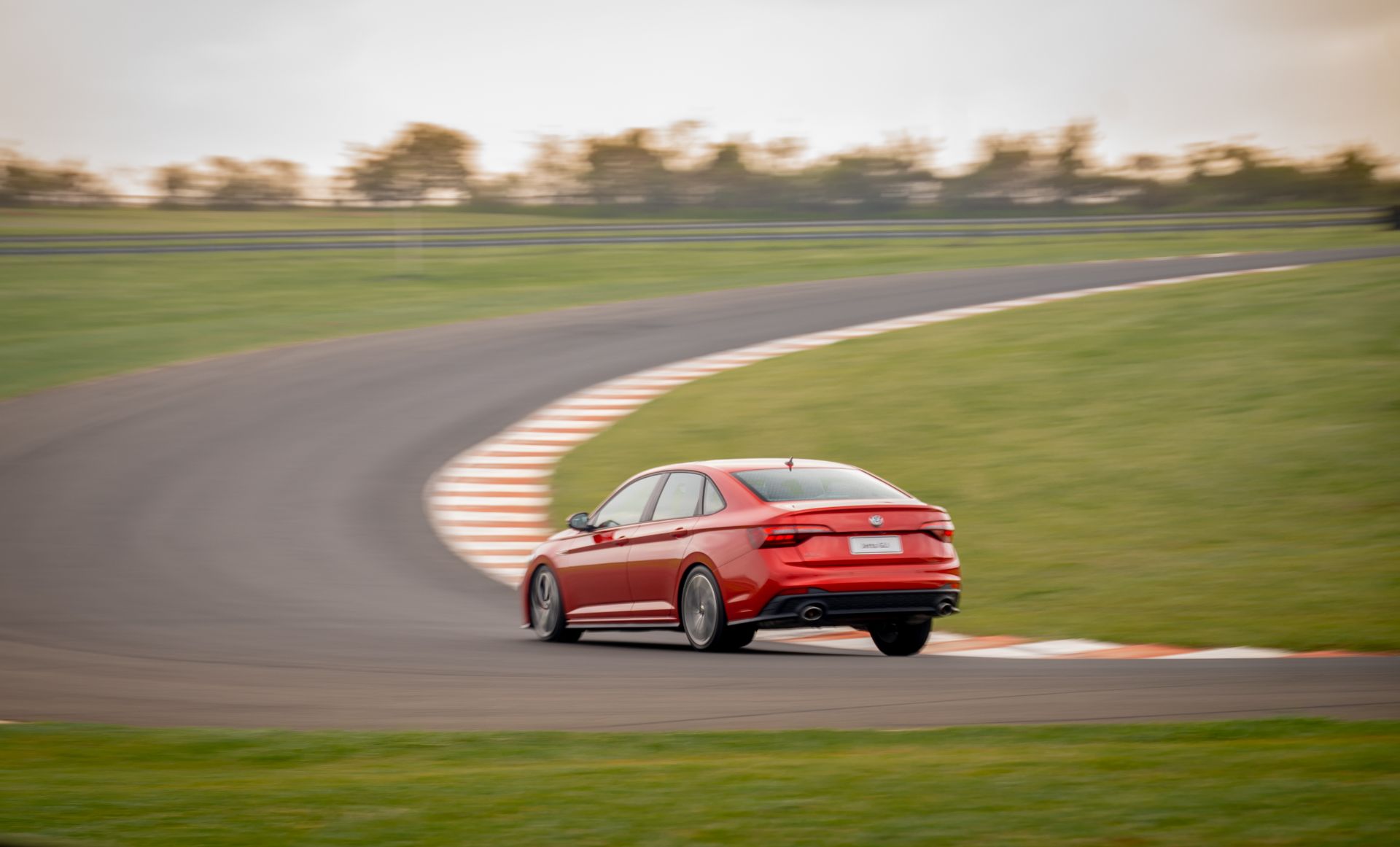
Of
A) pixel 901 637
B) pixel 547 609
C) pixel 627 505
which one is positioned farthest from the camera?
pixel 547 609

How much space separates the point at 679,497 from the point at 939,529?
191 cm

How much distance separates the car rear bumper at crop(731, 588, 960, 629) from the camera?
33.2 ft

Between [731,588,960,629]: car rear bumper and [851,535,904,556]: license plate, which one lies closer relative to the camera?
[731,588,960,629]: car rear bumper

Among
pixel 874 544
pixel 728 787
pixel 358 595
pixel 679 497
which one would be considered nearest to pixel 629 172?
pixel 358 595

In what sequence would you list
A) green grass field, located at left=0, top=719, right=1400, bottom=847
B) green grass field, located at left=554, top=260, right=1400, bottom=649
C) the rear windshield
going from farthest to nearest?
green grass field, located at left=554, top=260, right=1400, bottom=649 → the rear windshield → green grass field, located at left=0, top=719, right=1400, bottom=847

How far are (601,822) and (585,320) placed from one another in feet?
98.8

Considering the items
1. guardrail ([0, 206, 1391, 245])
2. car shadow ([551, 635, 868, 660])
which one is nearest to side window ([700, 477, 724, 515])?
car shadow ([551, 635, 868, 660])

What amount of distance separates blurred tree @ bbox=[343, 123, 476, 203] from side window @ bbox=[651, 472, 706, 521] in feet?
181

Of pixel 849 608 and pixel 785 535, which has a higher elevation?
pixel 785 535

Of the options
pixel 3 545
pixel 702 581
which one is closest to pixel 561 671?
pixel 702 581

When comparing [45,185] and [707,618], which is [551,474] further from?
[45,185]

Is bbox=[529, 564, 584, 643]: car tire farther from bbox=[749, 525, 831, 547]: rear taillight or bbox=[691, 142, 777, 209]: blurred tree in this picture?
bbox=[691, 142, 777, 209]: blurred tree

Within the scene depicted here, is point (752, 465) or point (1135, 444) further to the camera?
point (1135, 444)

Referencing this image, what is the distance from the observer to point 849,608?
10242 millimetres
